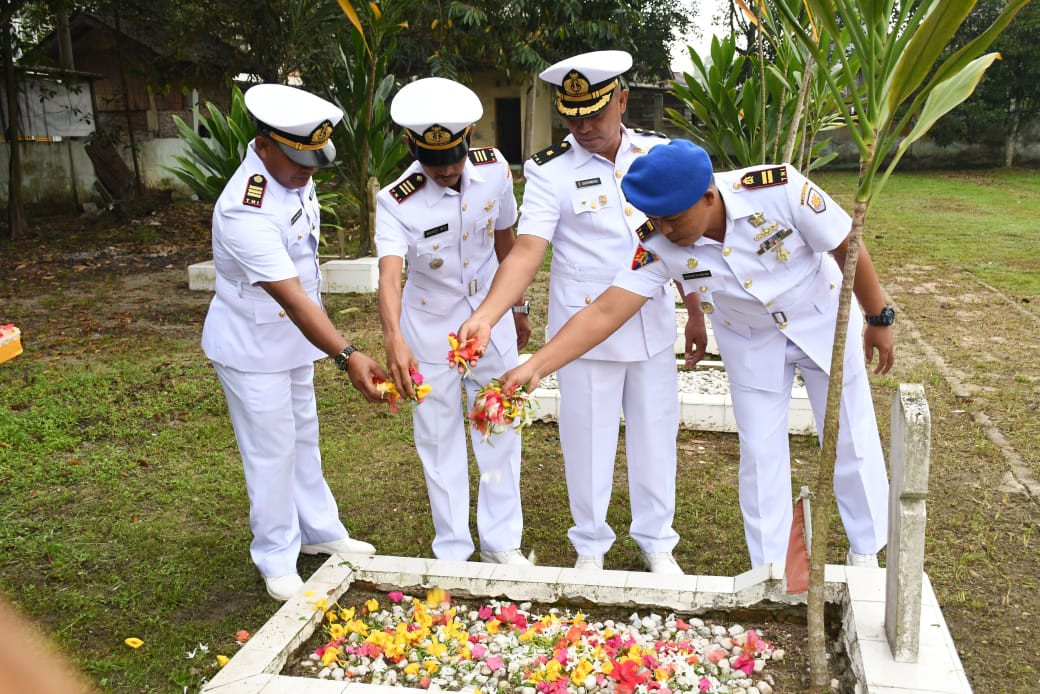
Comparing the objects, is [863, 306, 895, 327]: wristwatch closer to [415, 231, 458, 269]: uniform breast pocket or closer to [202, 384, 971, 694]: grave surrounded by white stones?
[202, 384, 971, 694]: grave surrounded by white stones

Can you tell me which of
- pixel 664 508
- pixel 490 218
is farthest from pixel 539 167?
pixel 664 508

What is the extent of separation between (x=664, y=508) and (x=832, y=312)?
3.28 ft

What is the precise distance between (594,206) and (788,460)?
1.13 metres

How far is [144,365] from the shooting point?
21.5 feet

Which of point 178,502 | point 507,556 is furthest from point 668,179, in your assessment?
point 178,502

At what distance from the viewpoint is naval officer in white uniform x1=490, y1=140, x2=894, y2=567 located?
8.95 ft

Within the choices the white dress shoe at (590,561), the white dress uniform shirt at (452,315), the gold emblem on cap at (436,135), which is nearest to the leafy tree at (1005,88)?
the white dress uniform shirt at (452,315)

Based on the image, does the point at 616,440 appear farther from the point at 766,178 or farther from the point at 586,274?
the point at 766,178

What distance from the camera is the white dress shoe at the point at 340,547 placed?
372 cm

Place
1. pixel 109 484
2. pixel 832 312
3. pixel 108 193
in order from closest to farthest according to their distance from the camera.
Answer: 1. pixel 832 312
2. pixel 109 484
3. pixel 108 193

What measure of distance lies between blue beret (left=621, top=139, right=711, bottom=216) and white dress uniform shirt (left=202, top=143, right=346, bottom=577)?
1.25m

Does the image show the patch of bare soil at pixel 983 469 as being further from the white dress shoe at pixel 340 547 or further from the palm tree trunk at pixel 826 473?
the white dress shoe at pixel 340 547

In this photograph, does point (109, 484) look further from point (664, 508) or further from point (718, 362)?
point (718, 362)

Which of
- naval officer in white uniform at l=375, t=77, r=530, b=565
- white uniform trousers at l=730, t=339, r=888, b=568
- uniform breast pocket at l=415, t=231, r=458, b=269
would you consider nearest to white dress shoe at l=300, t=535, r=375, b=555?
naval officer in white uniform at l=375, t=77, r=530, b=565
